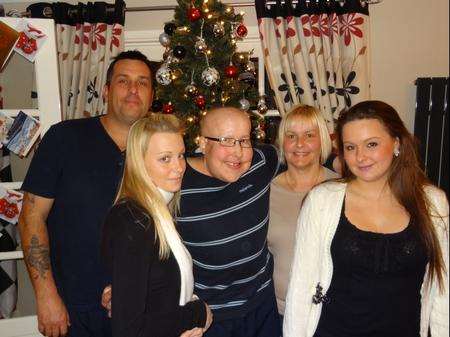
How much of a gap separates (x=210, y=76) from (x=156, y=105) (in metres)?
0.38

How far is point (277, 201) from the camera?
188cm

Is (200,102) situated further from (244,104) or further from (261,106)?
(261,106)

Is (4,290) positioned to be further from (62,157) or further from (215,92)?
(215,92)

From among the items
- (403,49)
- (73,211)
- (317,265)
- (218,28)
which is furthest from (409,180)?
(403,49)

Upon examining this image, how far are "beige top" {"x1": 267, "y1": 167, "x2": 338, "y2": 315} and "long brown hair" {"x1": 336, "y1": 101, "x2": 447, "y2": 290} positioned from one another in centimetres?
42

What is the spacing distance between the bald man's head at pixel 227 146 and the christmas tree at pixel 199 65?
1.39 feet

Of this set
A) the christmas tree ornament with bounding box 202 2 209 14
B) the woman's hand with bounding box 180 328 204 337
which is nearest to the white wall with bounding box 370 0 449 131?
the christmas tree ornament with bounding box 202 2 209 14

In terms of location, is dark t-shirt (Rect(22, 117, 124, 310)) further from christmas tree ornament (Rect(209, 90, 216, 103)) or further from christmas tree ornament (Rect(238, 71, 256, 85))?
christmas tree ornament (Rect(238, 71, 256, 85))

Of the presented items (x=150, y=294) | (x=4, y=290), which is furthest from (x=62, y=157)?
(x=4, y=290)

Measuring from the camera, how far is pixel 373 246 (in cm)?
145

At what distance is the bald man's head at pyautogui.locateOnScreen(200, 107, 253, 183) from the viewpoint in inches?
66.6

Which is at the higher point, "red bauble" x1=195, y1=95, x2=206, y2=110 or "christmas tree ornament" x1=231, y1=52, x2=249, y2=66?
"christmas tree ornament" x1=231, y1=52, x2=249, y2=66

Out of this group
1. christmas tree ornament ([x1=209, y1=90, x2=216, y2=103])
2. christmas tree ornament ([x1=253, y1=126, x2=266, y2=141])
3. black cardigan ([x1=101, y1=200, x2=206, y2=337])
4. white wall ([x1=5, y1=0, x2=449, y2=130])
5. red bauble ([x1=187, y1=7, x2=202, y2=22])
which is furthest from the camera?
white wall ([x1=5, y1=0, x2=449, y2=130])

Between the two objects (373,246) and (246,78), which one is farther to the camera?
(246,78)
